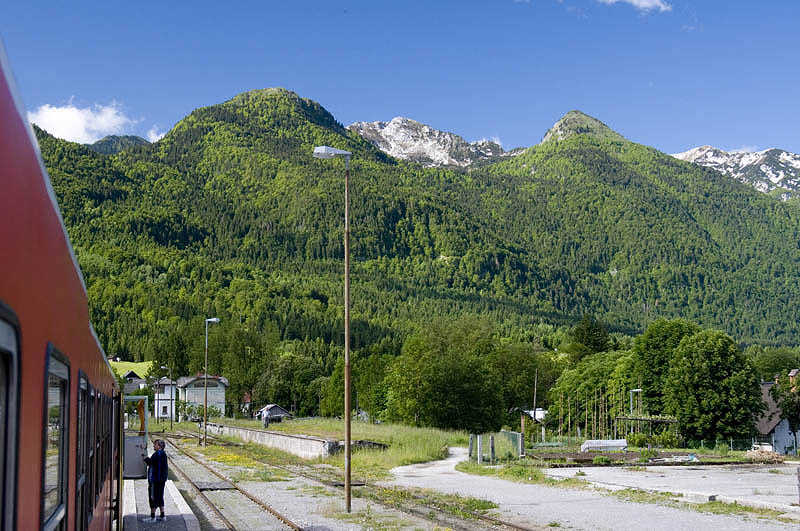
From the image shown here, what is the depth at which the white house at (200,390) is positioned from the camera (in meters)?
125

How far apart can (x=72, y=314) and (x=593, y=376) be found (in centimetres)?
8815

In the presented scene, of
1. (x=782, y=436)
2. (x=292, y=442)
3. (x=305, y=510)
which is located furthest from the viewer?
(x=782, y=436)

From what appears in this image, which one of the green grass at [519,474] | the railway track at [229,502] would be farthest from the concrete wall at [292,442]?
the green grass at [519,474]

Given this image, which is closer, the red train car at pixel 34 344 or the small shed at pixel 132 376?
the red train car at pixel 34 344

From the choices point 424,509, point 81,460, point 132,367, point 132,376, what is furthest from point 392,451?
point 132,367

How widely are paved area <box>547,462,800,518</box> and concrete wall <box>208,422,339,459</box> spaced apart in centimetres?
1164

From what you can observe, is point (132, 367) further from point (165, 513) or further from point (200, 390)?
point (165, 513)

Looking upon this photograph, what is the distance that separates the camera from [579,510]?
20984mm

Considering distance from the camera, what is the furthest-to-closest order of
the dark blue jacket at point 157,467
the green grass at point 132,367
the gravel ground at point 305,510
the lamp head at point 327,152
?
the green grass at point 132,367 < the lamp head at point 327,152 < the gravel ground at point 305,510 < the dark blue jacket at point 157,467

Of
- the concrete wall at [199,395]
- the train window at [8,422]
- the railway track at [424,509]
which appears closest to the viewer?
the train window at [8,422]

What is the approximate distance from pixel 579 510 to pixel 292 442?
27.9 metres

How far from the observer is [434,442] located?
45.4 meters

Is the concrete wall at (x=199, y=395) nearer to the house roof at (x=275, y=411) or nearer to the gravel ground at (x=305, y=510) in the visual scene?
the house roof at (x=275, y=411)

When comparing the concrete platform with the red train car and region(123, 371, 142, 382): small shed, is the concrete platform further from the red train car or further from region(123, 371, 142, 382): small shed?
region(123, 371, 142, 382): small shed
